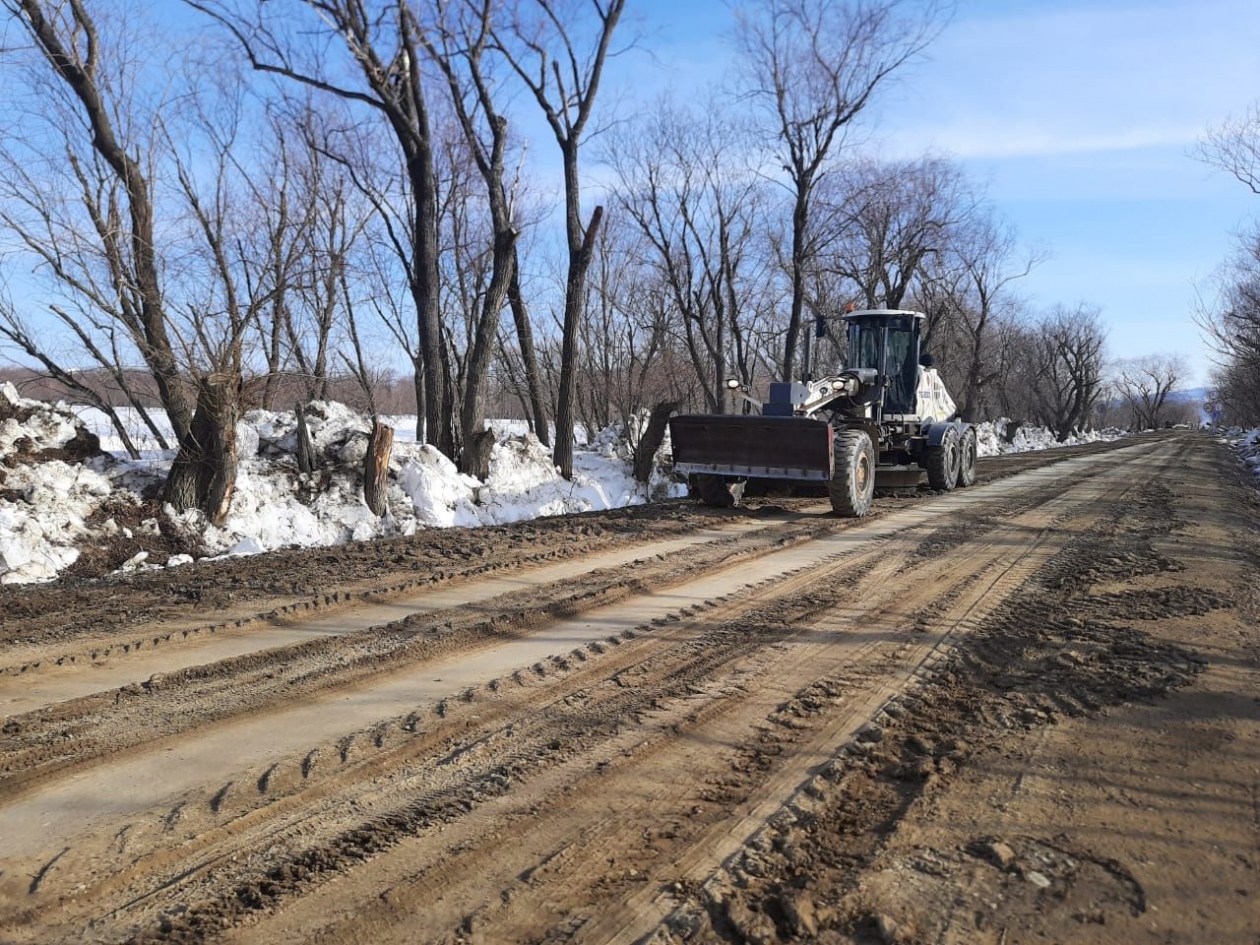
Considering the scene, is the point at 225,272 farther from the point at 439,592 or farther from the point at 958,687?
the point at 958,687

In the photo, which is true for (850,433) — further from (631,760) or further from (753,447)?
A: (631,760)

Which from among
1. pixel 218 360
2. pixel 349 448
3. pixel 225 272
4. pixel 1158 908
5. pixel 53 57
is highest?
pixel 53 57

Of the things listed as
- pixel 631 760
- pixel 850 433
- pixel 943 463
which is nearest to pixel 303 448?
pixel 850 433

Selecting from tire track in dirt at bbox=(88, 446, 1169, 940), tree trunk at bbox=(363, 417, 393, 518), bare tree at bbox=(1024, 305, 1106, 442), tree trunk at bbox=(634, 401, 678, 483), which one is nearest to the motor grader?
tree trunk at bbox=(634, 401, 678, 483)

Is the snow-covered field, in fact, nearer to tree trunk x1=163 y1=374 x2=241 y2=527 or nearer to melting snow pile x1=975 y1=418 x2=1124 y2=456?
tree trunk x1=163 y1=374 x2=241 y2=527

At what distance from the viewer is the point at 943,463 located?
53.0 ft

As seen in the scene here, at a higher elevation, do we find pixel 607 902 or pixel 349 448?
pixel 349 448

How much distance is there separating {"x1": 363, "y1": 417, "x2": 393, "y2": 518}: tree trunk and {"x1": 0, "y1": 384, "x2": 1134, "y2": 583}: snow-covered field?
0.17m

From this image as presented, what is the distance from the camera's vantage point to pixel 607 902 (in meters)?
2.81

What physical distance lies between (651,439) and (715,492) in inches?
150

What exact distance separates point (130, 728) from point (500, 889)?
97.3 inches

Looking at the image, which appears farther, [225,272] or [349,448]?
[225,272]

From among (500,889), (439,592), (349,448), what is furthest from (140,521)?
(500,889)

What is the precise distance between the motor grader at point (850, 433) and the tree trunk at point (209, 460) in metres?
6.09
